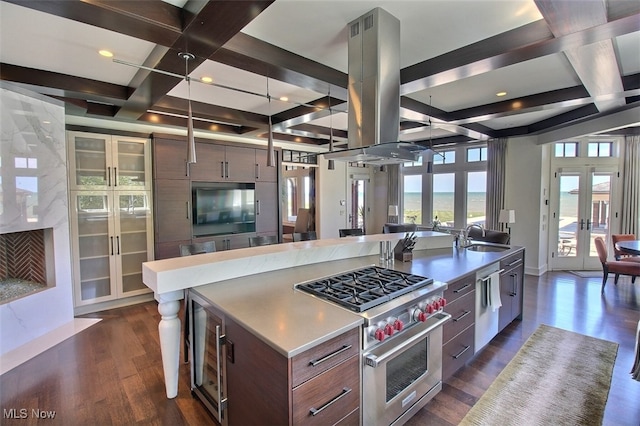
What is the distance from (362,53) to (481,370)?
2983 mm

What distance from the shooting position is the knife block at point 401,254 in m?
3.10

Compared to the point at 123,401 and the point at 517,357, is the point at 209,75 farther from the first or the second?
the point at 517,357

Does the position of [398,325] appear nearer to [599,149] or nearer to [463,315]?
[463,315]

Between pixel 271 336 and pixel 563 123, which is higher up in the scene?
pixel 563 123

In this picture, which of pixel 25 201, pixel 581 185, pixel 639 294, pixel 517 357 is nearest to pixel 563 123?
pixel 581 185

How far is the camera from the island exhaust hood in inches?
92.2

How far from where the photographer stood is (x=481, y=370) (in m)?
2.81

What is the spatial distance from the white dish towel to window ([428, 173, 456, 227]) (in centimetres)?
478

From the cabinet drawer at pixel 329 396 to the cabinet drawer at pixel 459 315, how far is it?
1.06 m

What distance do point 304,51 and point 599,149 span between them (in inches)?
269

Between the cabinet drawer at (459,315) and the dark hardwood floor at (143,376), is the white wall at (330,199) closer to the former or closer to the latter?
the dark hardwood floor at (143,376)

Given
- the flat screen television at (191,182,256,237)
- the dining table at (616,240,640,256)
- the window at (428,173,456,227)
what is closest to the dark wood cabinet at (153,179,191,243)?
the flat screen television at (191,182,256,237)

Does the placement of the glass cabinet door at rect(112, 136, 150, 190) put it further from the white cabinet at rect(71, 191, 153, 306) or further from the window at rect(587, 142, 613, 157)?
the window at rect(587, 142, 613, 157)

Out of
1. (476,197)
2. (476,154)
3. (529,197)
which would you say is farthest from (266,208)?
(529,197)
